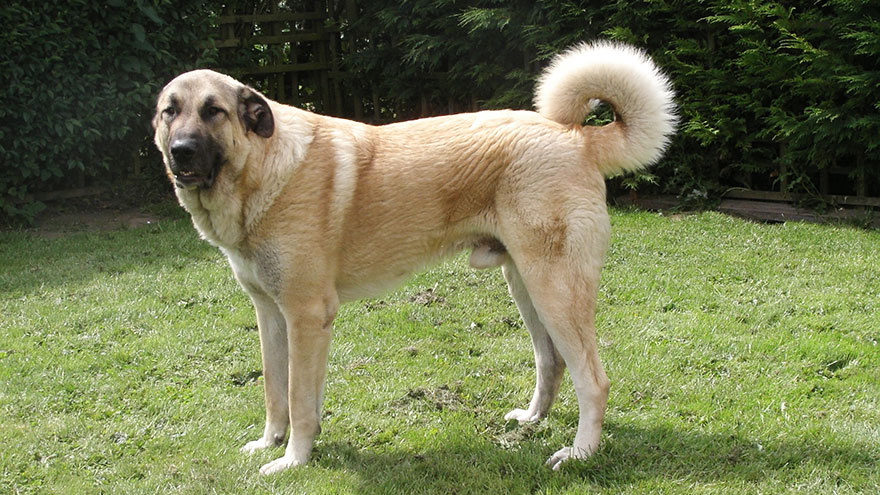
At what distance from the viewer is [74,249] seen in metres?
6.67

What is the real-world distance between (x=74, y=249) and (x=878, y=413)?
6.08m

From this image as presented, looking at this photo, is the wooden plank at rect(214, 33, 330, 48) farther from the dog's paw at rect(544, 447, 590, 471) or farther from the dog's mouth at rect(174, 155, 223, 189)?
the dog's paw at rect(544, 447, 590, 471)

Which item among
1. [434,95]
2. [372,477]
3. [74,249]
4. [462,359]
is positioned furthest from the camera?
[434,95]

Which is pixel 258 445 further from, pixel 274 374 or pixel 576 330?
pixel 576 330

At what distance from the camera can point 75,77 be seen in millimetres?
7305

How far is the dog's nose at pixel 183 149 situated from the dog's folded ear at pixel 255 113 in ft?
0.90

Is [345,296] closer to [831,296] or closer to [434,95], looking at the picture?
[831,296]

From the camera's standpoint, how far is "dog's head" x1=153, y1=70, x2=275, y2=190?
9.82 feet

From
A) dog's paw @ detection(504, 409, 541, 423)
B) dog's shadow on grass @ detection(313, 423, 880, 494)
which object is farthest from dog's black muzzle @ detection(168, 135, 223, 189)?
dog's paw @ detection(504, 409, 541, 423)

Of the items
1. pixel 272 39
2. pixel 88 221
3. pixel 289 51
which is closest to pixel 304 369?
pixel 88 221

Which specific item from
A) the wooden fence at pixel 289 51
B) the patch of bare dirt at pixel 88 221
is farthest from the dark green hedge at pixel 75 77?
the wooden fence at pixel 289 51

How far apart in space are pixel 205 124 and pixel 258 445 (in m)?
1.42

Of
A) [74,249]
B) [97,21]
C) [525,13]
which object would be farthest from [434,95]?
[74,249]

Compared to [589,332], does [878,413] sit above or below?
below
